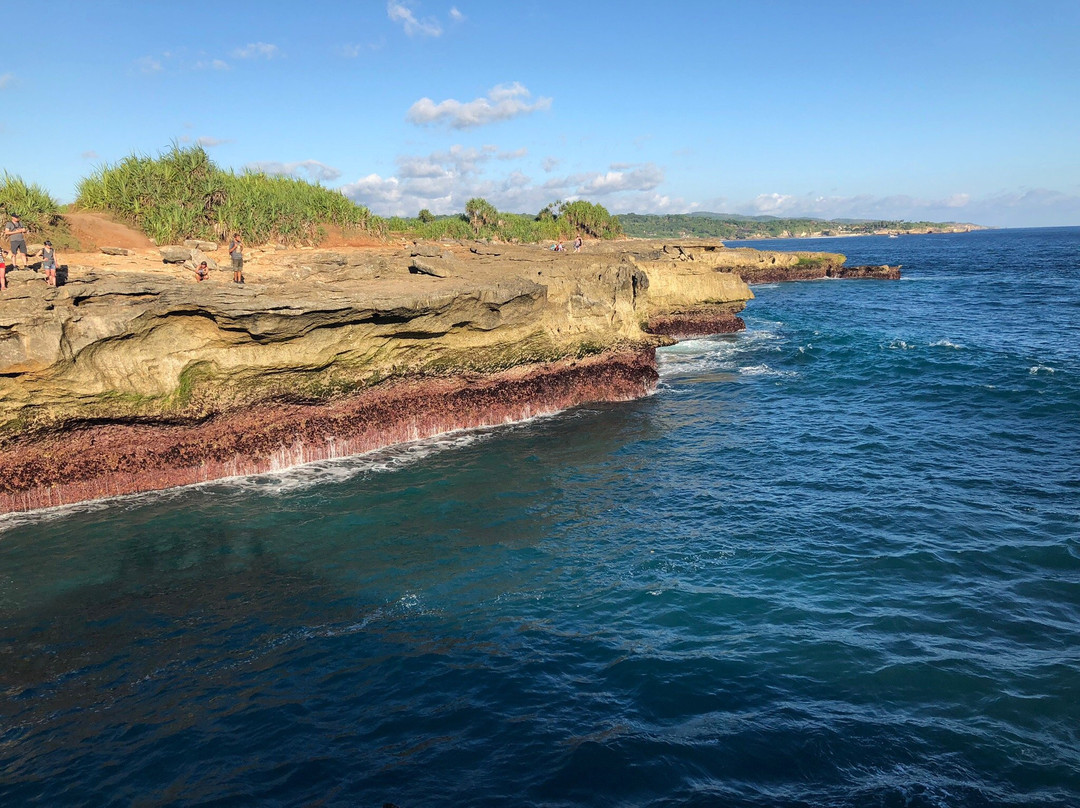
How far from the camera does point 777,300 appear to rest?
59.7 m

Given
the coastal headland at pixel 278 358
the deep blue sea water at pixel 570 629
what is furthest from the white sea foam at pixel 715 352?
the deep blue sea water at pixel 570 629

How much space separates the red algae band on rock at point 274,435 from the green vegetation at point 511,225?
2082 centimetres

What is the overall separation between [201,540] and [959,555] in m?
15.7

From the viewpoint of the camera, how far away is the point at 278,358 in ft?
57.2

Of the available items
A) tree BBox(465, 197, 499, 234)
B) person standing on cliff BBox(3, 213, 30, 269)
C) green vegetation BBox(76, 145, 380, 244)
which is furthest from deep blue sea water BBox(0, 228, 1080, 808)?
tree BBox(465, 197, 499, 234)

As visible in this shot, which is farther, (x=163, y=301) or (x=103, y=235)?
(x=103, y=235)

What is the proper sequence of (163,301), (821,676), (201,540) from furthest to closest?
(163,301)
(201,540)
(821,676)

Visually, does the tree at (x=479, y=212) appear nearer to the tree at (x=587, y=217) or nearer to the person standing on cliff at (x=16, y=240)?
the tree at (x=587, y=217)

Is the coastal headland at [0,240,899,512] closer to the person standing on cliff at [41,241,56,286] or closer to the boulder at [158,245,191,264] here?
the boulder at [158,245,191,264]

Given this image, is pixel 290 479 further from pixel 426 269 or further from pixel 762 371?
pixel 762 371

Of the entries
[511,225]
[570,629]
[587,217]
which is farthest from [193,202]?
[587,217]

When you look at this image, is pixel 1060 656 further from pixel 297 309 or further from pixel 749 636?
pixel 297 309

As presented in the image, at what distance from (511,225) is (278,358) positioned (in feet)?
147

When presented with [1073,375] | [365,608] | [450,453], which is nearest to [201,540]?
[365,608]
